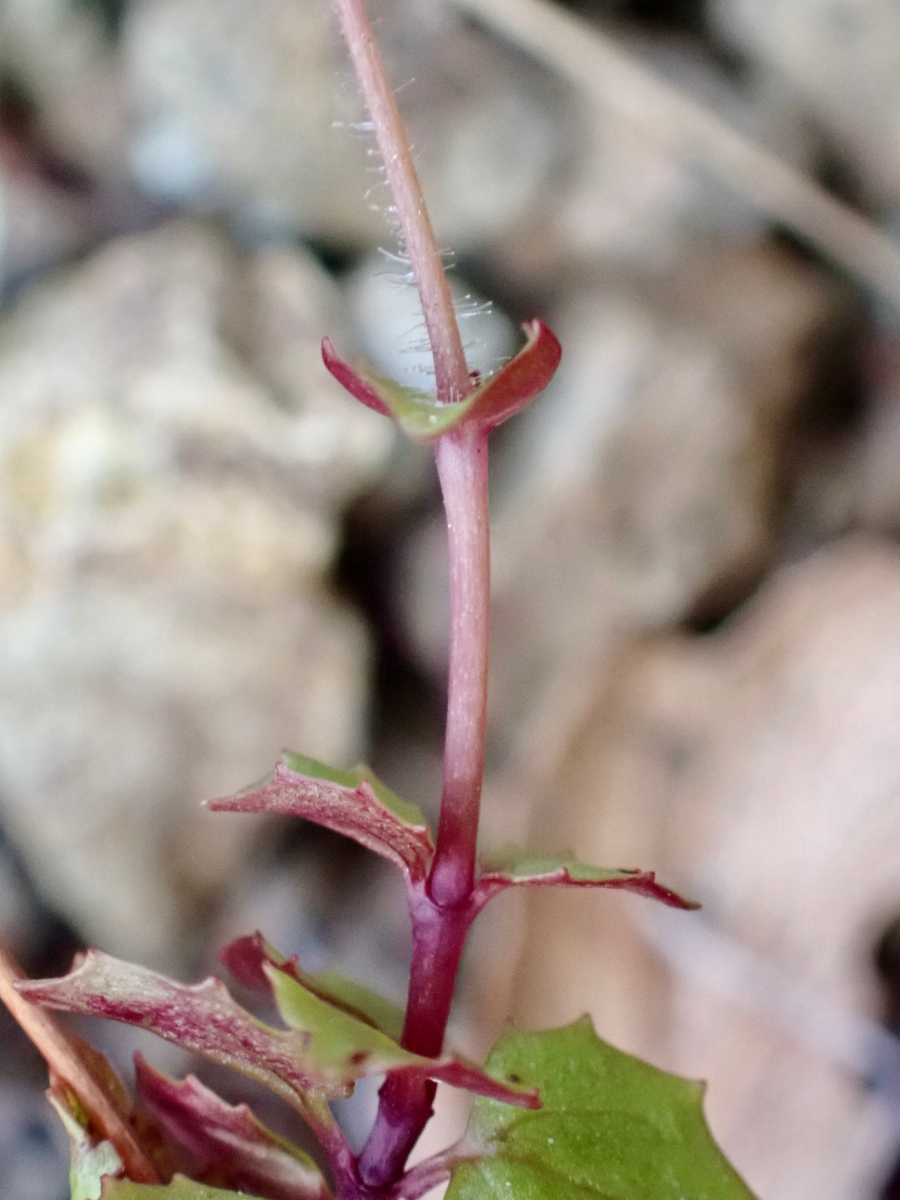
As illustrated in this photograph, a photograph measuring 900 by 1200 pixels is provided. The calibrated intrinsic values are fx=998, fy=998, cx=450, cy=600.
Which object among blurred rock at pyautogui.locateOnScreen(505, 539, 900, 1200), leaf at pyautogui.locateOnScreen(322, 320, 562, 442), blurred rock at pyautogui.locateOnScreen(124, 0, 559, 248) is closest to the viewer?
leaf at pyautogui.locateOnScreen(322, 320, 562, 442)

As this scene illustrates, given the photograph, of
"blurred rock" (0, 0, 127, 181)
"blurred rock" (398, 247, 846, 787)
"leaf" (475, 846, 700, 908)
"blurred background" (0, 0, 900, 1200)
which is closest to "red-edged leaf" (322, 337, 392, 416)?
"leaf" (475, 846, 700, 908)

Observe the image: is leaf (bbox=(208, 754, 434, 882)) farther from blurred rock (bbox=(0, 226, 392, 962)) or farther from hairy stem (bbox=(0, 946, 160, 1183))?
blurred rock (bbox=(0, 226, 392, 962))

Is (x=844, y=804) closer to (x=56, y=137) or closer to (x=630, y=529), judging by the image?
(x=630, y=529)

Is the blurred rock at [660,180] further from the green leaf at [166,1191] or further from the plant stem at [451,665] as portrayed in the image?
the green leaf at [166,1191]

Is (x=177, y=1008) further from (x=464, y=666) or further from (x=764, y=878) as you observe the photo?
(x=764, y=878)

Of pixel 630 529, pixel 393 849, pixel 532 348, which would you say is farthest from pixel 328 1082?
pixel 630 529
